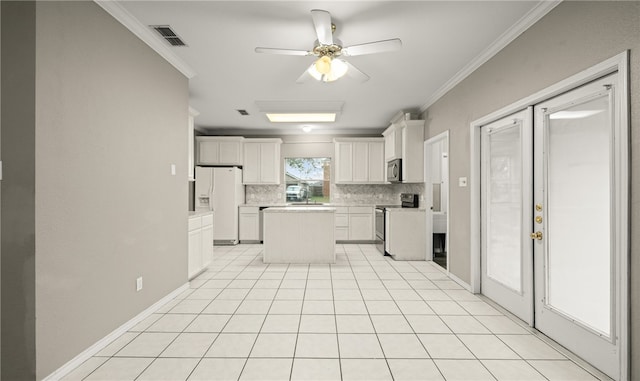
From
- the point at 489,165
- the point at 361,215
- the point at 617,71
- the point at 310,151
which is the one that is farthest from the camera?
the point at 310,151

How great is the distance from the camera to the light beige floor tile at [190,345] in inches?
86.9

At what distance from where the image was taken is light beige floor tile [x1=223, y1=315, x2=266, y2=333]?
257 centimetres

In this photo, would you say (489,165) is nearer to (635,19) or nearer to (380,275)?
(635,19)

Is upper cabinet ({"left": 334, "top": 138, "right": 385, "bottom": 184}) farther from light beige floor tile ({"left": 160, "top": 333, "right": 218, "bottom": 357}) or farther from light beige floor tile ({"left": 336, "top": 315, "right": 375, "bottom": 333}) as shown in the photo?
light beige floor tile ({"left": 160, "top": 333, "right": 218, "bottom": 357})

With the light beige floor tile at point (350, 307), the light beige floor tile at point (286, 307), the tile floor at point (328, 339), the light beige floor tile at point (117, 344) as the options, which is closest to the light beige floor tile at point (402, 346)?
the tile floor at point (328, 339)

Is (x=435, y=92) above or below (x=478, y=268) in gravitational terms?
above

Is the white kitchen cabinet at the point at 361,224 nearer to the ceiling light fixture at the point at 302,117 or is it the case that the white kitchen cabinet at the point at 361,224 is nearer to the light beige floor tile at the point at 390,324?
the ceiling light fixture at the point at 302,117

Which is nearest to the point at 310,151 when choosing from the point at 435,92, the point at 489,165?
the point at 435,92

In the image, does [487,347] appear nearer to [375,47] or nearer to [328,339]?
[328,339]

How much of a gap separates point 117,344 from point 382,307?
8.05 feet

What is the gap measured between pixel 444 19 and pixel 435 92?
6.84 feet

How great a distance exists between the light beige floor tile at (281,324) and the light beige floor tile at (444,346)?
1125 mm

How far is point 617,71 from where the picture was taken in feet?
5.92

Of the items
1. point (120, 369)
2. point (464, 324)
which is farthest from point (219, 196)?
point (464, 324)
